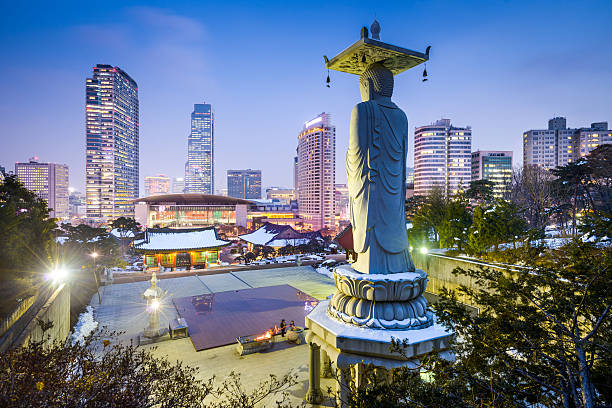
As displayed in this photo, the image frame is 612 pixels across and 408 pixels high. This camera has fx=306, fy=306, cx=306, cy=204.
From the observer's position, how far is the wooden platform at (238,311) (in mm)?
13703

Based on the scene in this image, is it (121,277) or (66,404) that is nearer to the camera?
(66,404)

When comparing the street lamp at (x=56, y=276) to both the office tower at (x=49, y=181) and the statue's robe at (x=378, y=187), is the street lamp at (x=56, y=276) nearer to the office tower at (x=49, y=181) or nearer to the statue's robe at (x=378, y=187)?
the statue's robe at (x=378, y=187)

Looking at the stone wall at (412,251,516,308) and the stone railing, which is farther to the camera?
the stone wall at (412,251,516,308)

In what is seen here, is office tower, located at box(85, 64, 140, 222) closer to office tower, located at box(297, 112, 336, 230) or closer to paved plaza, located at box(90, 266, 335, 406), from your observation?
office tower, located at box(297, 112, 336, 230)

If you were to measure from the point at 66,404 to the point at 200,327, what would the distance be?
11200 mm

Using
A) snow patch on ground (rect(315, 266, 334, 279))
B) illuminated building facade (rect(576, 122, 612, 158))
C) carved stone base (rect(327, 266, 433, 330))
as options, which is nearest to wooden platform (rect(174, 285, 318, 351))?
snow patch on ground (rect(315, 266, 334, 279))

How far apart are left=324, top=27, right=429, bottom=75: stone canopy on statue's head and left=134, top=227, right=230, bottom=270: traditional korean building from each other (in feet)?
87.6

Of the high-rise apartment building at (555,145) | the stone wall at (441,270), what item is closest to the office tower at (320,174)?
the high-rise apartment building at (555,145)

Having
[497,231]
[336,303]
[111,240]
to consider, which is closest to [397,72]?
[336,303]

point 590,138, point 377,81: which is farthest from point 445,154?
point 377,81

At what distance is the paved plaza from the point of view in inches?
406

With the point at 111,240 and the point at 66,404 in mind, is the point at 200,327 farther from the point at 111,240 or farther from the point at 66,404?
the point at 111,240

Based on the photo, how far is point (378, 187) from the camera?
25.3 ft

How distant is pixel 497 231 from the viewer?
50.6 ft
